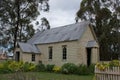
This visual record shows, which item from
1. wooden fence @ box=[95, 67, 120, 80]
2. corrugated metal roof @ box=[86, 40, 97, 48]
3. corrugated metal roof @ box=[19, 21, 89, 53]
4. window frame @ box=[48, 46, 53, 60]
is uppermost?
corrugated metal roof @ box=[19, 21, 89, 53]

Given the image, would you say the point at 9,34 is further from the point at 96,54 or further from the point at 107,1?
the point at 96,54

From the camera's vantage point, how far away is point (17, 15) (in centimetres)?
5172

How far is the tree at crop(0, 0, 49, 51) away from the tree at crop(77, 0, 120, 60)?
7797 mm

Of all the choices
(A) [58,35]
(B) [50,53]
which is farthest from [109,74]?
(B) [50,53]

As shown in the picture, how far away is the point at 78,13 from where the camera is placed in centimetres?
5522

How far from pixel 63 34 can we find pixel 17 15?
17.0 m

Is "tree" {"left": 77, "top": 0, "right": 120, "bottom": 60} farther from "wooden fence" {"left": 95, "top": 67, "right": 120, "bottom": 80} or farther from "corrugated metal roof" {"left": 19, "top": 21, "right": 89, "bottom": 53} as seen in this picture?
"wooden fence" {"left": 95, "top": 67, "right": 120, "bottom": 80}

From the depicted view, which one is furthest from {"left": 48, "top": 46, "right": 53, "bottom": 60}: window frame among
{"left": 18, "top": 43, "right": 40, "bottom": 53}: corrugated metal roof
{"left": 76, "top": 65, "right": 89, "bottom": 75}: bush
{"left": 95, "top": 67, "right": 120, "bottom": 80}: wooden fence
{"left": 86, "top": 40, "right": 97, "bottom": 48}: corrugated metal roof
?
{"left": 95, "top": 67, "right": 120, "bottom": 80}: wooden fence

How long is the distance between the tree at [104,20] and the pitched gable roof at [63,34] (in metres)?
12.9

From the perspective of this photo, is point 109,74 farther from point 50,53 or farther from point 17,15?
point 17,15

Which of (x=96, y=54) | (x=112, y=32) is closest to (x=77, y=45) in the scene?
(x=96, y=54)

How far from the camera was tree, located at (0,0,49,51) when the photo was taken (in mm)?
51031

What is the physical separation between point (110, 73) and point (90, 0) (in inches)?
1604

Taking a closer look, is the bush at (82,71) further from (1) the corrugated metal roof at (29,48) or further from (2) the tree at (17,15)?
(2) the tree at (17,15)
